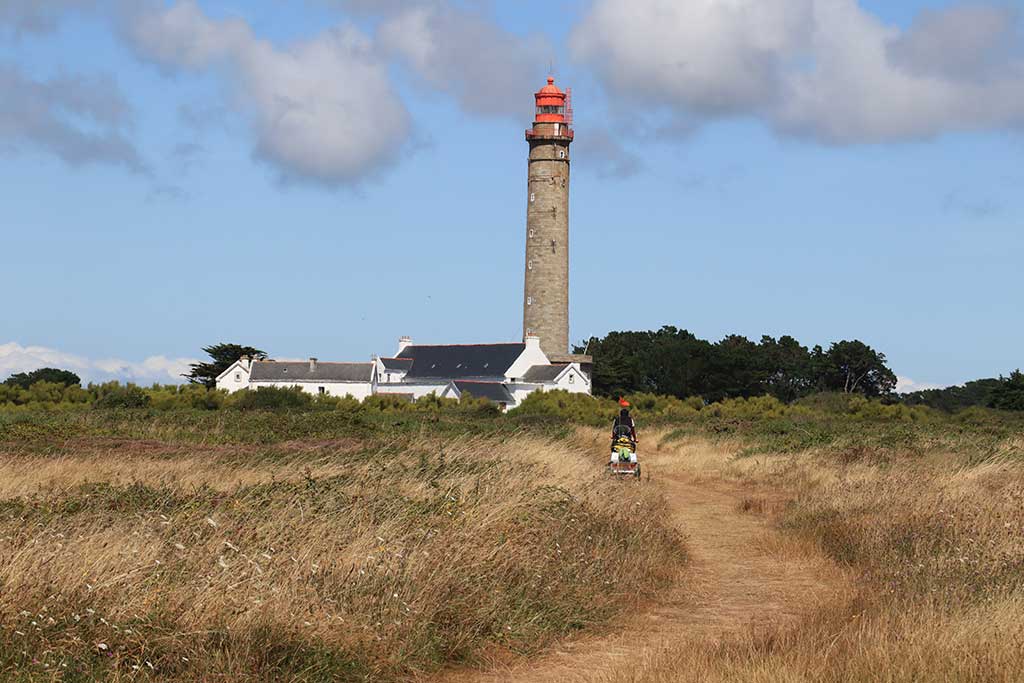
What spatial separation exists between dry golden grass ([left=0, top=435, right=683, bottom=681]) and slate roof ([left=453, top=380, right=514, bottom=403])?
6954cm

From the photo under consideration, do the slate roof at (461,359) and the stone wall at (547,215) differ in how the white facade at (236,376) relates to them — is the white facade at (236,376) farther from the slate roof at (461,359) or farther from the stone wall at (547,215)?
the stone wall at (547,215)

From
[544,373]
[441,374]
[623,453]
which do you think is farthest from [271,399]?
[623,453]

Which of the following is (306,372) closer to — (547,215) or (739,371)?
(547,215)

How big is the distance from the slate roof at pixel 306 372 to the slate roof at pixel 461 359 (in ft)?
15.5

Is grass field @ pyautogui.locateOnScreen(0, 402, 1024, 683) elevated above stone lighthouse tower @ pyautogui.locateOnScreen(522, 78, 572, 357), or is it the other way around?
stone lighthouse tower @ pyautogui.locateOnScreen(522, 78, 572, 357)

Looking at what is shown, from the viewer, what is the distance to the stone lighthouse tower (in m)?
84.4

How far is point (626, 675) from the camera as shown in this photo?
816 cm

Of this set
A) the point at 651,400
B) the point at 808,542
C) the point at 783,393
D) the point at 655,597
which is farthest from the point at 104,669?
the point at 783,393

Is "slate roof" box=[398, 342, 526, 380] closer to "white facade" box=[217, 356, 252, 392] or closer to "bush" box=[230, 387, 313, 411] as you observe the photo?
"white facade" box=[217, 356, 252, 392]

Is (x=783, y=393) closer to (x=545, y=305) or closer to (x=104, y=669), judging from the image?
(x=545, y=305)

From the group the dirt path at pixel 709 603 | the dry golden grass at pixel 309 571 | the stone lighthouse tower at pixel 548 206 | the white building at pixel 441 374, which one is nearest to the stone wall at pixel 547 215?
the stone lighthouse tower at pixel 548 206

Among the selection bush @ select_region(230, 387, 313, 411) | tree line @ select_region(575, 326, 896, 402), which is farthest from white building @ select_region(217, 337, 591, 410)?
bush @ select_region(230, 387, 313, 411)

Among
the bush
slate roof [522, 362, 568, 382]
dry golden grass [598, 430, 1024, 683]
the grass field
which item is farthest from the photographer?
slate roof [522, 362, 568, 382]

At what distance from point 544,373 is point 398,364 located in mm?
14815
